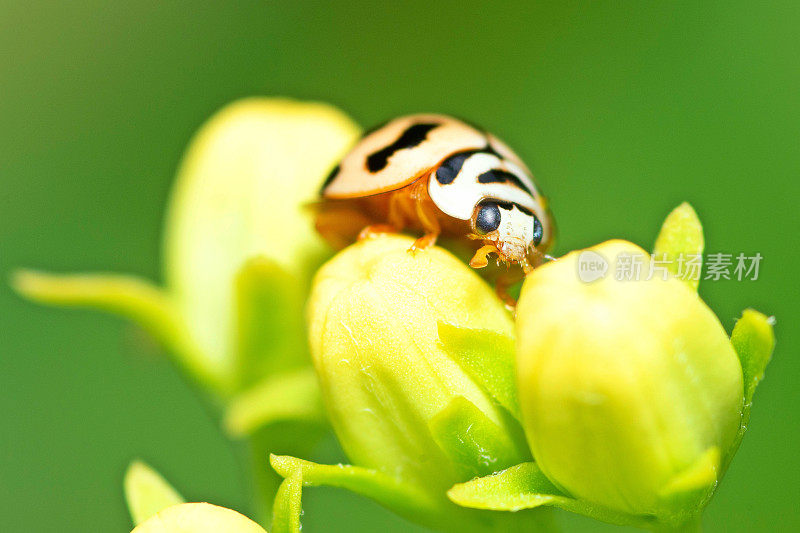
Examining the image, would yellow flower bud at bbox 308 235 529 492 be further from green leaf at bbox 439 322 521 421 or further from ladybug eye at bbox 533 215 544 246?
ladybug eye at bbox 533 215 544 246

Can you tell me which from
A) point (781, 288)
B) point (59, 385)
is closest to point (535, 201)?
point (781, 288)

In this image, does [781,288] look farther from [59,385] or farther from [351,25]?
[59,385]

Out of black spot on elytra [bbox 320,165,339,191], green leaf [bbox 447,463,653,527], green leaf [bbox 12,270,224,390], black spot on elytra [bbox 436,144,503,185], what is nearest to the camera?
green leaf [bbox 447,463,653,527]

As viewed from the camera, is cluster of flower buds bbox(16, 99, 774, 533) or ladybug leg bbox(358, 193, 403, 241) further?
ladybug leg bbox(358, 193, 403, 241)

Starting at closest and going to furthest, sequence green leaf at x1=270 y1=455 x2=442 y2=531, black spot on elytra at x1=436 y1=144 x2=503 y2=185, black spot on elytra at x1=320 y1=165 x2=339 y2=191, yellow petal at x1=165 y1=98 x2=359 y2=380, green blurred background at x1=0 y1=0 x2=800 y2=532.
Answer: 1. green leaf at x1=270 y1=455 x2=442 y2=531
2. black spot on elytra at x1=436 y1=144 x2=503 y2=185
3. black spot on elytra at x1=320 y1=165 x2=339 y2=191
4. yellow petal at x1=165 y1=98 x2=359 y2=380
5. green blurred background at x1=0 y1=0 x2=800 y2=532

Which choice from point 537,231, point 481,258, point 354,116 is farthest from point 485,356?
point 354,116

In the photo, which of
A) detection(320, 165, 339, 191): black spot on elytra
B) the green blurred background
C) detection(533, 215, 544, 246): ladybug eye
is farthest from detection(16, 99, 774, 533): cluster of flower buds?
the green blurred background

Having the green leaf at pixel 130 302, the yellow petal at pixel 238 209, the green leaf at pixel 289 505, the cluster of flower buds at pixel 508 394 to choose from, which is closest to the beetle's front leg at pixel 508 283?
the cluster of flower buds at pixel 508 394
